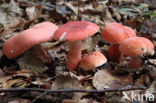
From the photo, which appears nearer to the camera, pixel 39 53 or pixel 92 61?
pixel 92 61

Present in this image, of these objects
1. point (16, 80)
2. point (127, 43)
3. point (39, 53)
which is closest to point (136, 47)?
point (127, 43)

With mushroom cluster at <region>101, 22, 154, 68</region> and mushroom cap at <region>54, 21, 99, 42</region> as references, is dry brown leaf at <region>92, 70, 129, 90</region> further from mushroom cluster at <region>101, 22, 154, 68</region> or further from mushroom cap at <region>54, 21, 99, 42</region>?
mushroom cap at <region>54, 21, 99, 42</region>

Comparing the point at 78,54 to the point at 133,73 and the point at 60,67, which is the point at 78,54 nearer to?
the point at 60,67

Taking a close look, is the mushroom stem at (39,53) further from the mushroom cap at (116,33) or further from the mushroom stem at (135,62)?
the mushroom stem at (135,62)

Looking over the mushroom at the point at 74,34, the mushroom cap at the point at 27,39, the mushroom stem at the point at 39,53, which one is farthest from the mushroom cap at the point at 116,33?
the mushroom stem at the point at 39,53

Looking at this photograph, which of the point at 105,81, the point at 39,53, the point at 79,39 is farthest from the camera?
the point at 39,53

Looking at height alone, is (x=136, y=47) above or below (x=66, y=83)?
above

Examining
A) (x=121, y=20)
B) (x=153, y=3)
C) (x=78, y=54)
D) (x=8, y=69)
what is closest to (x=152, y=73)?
(x=78, y=54)

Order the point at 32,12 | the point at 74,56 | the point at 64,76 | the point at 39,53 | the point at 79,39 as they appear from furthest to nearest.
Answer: the point at 32,12, the point at 39,53, the point at 74,56, the point at 64,76, the point at 79,39

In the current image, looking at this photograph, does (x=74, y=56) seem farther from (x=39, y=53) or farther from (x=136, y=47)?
(x=136, y=47)
